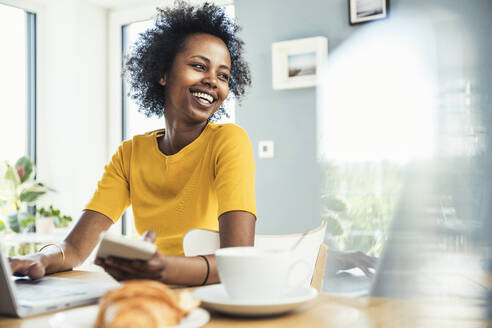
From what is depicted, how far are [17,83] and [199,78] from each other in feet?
7.67

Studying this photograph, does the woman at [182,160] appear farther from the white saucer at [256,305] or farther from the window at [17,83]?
the window at [17,83]

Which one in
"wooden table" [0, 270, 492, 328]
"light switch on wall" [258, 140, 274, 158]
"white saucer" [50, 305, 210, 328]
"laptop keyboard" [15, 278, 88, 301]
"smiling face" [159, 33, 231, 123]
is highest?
"smiling face" [159, 33, 231, 123]

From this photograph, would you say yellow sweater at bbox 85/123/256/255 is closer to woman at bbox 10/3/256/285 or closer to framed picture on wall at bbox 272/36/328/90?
woman at bbox 10/3/256/285

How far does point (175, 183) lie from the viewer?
1274 mm

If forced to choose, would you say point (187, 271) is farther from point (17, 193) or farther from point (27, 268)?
point (17, 193)

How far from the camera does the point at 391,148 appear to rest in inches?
94.0

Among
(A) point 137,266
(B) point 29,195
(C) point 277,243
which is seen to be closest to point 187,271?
(A) point 137,266

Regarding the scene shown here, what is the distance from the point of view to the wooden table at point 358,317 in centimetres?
51

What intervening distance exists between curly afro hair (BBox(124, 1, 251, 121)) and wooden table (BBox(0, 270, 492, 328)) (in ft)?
3.20

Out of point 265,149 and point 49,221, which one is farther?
point 49,221

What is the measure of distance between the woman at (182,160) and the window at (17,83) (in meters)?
1.97

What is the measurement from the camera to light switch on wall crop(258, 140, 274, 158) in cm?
263

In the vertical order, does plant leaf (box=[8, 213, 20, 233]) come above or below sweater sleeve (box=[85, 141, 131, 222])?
below

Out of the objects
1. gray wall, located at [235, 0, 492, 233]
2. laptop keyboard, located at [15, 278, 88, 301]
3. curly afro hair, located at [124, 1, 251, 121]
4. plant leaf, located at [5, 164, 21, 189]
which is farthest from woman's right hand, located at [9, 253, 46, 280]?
plant leaf, located at [5, 164, 21, 189]
